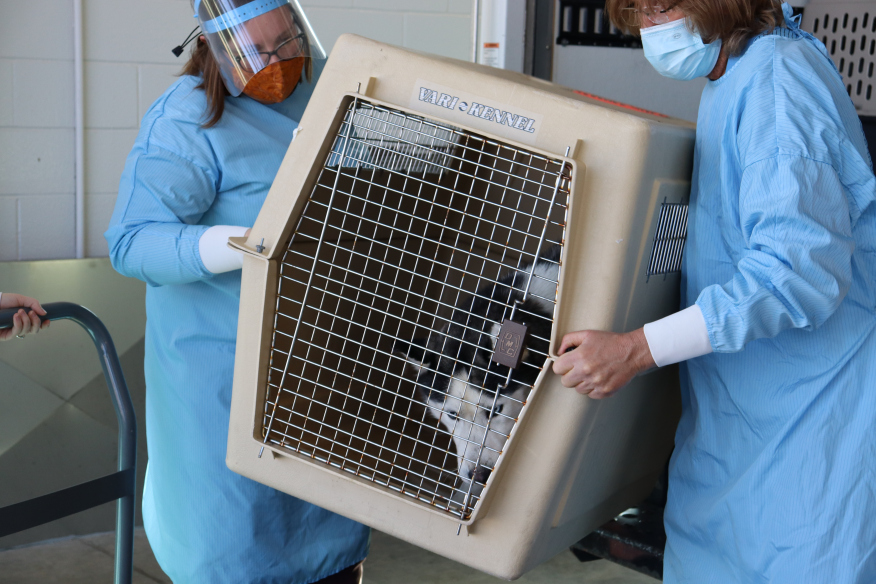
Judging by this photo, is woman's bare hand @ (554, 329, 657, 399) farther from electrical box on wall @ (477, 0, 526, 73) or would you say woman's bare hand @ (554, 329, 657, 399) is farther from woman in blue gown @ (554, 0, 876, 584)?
electrical box on wall @ (477, 0, 526, 73)

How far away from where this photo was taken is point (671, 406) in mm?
1222

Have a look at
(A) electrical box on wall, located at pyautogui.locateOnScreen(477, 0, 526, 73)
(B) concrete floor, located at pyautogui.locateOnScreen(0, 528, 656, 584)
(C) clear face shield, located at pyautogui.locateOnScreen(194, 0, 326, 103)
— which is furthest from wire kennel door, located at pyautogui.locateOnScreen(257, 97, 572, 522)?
(B) concrete floor, located at pyautogui.locateOnScreen(0, 528, 656, 584)

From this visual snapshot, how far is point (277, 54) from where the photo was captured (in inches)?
47.3

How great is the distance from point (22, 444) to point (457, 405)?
5.70ft

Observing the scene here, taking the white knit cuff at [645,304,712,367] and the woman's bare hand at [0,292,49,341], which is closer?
the white knit cuff at [645,304,712,367]

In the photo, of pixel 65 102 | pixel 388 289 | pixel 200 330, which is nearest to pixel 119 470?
pixel 200 330

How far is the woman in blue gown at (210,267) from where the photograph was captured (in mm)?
1180

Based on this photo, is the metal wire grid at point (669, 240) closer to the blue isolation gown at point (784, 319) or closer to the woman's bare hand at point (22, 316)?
the blue isolation gown at point (784, 319)

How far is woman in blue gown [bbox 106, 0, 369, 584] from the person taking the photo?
1180 millimetres

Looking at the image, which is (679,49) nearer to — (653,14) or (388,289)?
(653,14)

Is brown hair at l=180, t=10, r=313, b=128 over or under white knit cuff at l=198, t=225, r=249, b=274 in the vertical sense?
over

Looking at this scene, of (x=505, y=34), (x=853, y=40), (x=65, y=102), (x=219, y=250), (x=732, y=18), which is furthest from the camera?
(x=65, y=102)

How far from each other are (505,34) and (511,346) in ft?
4.29

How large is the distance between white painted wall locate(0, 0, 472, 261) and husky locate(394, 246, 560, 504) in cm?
154
